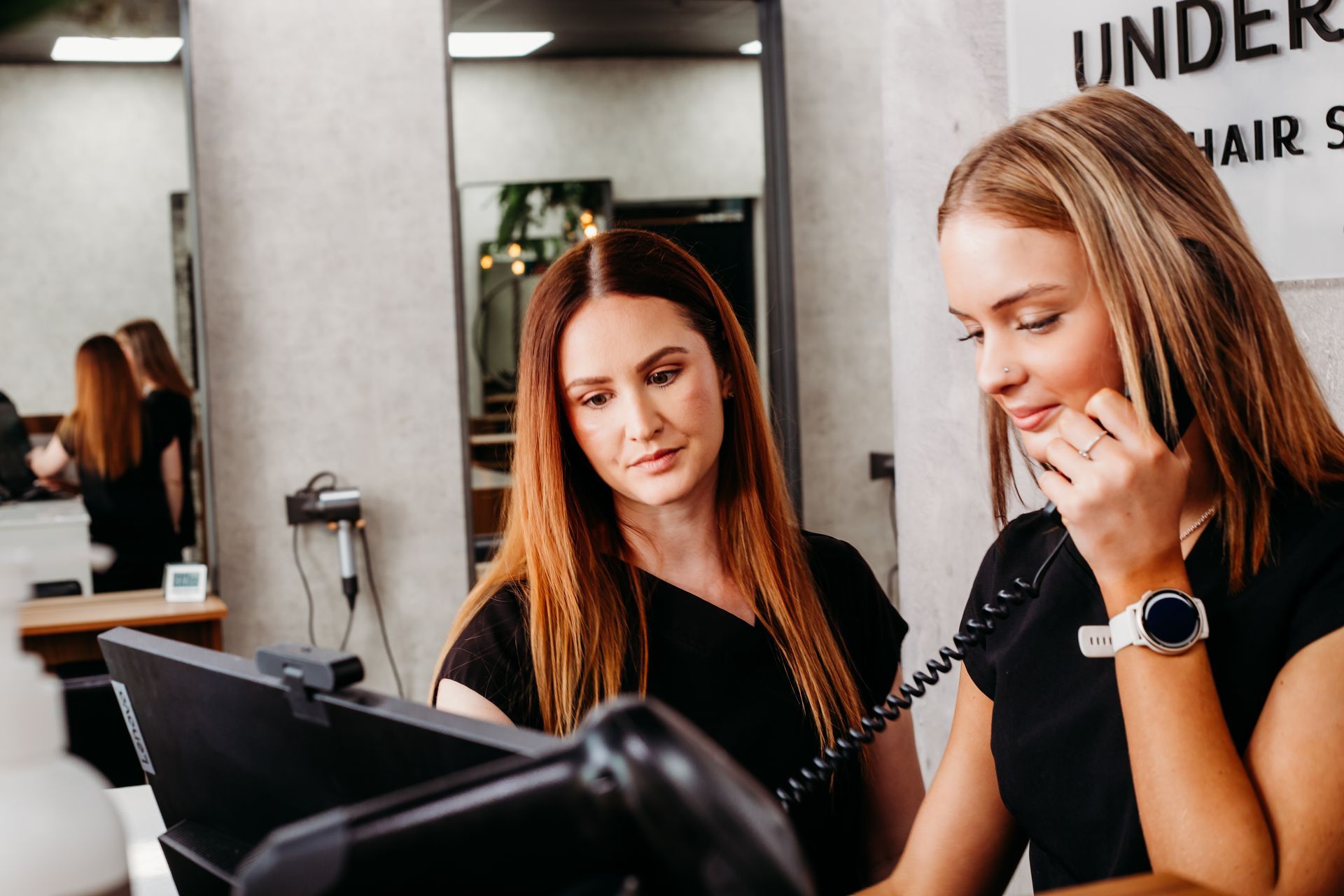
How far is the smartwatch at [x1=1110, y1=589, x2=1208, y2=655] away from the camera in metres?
1.05

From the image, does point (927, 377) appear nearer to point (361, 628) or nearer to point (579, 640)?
point (579, 640)

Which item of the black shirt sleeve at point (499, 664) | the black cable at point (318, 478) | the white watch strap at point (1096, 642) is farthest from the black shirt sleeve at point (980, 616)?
the black cable at point (318, 478)

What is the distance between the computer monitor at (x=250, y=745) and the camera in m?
0.65

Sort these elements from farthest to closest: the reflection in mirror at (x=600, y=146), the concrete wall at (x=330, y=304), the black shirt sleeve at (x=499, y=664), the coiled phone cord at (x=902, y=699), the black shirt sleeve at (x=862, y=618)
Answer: the reflection in mirror at (x=600, y=146) < the concrete wall at (x=330, y=304) < the black shirt sleeve at (x=862, y=618) < the black shirt sleeve at (x=499, y=664) < the coiled phone cord at (x=902, y=699)

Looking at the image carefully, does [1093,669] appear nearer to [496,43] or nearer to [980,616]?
[980,616]

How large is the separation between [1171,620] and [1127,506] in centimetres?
10

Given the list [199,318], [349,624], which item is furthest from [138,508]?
[349,624]

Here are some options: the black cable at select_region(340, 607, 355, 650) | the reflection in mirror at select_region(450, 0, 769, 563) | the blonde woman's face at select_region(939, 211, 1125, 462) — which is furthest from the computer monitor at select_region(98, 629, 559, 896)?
the reflection in mirror at select_region(450, 0, 769, 563)

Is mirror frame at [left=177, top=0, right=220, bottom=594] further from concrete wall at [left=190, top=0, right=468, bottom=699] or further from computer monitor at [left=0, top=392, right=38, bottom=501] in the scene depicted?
computer monitor at [left=0, top=392, right=38, bottom=501]

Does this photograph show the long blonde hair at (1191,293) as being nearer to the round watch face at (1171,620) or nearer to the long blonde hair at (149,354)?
the round watch face at (1171,620)

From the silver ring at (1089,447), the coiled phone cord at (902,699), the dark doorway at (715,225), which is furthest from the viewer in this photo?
the dark doorway at (715,225)

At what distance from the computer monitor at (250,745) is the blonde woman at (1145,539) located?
65 centimetres

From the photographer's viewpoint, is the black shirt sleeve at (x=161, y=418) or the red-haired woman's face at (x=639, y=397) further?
the black shirt sleeve at (x=161, y=418)

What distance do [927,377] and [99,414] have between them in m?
2.68
